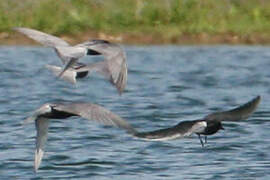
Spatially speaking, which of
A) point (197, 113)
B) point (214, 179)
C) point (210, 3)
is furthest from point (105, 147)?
point (210, 3)

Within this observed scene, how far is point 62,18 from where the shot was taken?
19141mm

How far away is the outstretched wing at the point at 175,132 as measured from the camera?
6.58 metres

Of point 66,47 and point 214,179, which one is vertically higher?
point 66,47

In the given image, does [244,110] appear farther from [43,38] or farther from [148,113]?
[148,113]

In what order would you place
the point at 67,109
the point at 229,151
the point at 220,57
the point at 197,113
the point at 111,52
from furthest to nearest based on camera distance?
the point at 220,57
the point at 197,113
the point at 229,151
the point at 111,52
the point at 67,109

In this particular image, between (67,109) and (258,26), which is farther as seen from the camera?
(258,26)

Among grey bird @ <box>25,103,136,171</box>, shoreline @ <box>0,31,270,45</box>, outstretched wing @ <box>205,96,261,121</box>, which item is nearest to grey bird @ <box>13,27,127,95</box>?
grey bird @ <box>25,103,136,171</box>

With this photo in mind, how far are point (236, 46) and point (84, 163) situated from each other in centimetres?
1029

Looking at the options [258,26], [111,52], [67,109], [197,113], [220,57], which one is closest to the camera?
[67,109]

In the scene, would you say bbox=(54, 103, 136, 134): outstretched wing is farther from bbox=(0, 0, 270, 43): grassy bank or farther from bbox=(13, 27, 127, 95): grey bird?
bbox=(0, 0, 270, 43): grassy bank

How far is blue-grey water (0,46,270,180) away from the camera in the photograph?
29.6ft

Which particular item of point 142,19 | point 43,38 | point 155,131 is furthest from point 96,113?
point 142,19

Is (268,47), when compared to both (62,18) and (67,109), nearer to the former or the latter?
(62,18)

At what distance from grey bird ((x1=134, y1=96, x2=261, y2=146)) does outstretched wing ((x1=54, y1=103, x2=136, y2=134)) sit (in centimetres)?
18
